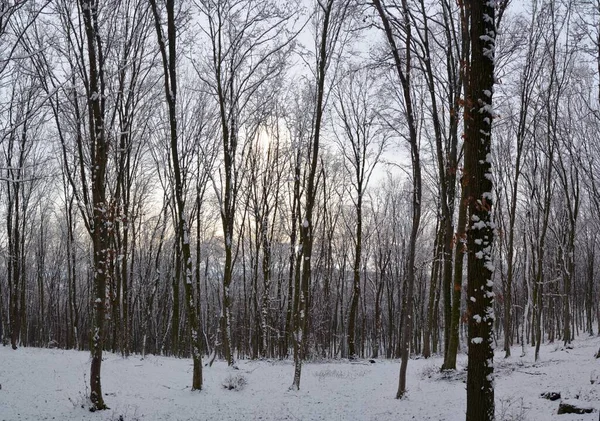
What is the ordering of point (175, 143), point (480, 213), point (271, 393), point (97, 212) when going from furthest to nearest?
point (271, 393) < point (175, 143) < point (97, 212) < point (480, 213)

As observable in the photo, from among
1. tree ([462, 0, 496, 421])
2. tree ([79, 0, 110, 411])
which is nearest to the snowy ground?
tree ([79, 0, 110, 411])

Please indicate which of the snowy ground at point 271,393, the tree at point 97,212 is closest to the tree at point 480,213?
the snowy ground at point 271,393

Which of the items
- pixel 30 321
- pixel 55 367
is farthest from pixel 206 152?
pixel 30 321

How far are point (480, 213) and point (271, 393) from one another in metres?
8.38

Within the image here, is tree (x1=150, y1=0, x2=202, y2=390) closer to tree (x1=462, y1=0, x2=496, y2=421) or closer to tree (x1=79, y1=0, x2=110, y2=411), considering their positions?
tree (x1=79, y1=0, x2=110, y2=411)

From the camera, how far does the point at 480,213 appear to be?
522 centimetres

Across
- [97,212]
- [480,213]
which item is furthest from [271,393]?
[480,213]

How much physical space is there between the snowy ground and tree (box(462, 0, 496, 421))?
7.87 feet

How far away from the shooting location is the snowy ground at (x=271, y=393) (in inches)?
318

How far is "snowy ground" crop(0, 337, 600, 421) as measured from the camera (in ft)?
26.5

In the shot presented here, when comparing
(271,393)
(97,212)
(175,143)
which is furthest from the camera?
(271,393)

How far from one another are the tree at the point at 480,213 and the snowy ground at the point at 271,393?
240 centimetres

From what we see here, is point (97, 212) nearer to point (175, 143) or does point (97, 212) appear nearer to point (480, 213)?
point (175, 143)

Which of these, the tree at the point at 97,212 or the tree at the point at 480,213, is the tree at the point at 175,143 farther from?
the tree at the point at 480,213
